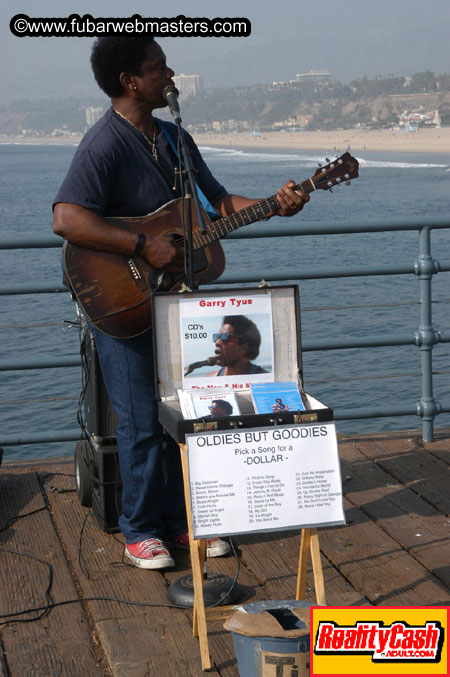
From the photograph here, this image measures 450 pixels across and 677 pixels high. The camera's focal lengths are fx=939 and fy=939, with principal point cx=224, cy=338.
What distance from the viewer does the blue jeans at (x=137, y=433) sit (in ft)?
12.2

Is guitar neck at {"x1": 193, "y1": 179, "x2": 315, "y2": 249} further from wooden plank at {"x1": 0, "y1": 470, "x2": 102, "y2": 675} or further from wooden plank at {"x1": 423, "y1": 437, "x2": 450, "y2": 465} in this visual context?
wooden plank at {"x1": 423, "y1": 437, "x2": 450, "y2": 465}

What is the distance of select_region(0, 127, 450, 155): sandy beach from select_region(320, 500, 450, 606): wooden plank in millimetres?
93130

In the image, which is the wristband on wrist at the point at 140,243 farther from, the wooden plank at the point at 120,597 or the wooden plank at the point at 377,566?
the wooden plank at the point at 377,566

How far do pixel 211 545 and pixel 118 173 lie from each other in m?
1.56

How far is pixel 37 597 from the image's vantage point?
3.52m

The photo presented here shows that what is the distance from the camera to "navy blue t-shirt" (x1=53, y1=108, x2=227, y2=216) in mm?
3484

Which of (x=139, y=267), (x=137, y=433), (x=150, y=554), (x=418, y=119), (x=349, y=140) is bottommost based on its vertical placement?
(x=150, y=554)

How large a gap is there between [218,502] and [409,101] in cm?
17213

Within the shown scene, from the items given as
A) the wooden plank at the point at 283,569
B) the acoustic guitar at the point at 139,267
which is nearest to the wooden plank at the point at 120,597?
the wooden plank at the point at 283,569

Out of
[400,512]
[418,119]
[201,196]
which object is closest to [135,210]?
[201,196]

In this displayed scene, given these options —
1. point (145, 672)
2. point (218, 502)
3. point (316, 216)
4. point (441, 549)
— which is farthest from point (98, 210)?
point (316, 216)

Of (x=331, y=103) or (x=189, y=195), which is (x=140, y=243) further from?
(x=331, y=103)

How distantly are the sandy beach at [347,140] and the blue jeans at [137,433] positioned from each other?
93389 millimetres

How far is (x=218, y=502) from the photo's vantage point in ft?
9.66
